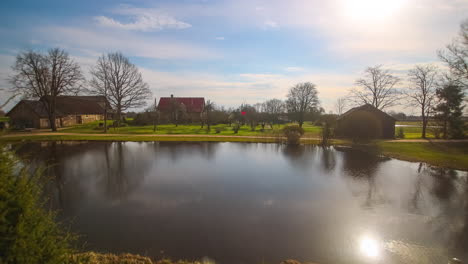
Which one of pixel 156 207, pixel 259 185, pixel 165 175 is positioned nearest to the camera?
pixel 156 207

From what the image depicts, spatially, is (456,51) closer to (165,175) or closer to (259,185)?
(259,185)

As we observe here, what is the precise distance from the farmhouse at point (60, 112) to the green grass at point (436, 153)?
40491mm

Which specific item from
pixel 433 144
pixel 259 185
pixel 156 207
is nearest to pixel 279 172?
pixel 259 185

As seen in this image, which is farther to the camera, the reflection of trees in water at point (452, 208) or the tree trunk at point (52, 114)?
the tree trunk at point (52, 114)

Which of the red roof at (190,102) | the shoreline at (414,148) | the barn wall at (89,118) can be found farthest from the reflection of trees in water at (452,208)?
the barn wall at (89,118)

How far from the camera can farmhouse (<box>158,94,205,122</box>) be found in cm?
5242

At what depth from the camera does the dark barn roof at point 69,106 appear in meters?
38.0

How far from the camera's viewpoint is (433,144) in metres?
23.9

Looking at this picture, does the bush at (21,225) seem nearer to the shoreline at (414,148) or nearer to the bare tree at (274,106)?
the shoreline at (414,148)

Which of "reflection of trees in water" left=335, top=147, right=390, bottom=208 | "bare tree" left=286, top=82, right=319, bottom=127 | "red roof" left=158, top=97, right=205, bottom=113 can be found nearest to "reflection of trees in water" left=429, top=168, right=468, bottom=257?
"reflection of trees in water" left=335, top=147, right=390, bottom=208

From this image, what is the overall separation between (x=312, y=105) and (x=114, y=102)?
4078 centimetres

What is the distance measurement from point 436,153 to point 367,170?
432 inches

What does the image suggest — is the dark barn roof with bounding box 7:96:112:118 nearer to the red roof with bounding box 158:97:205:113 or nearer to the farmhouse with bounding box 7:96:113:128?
the farmhouse with bounding box 7:96:113:128

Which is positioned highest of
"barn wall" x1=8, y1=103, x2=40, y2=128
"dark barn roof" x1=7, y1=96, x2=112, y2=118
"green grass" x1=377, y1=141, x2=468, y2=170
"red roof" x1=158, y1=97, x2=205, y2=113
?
"red roof" x1=158, y1=97, x2=205, y2=113
